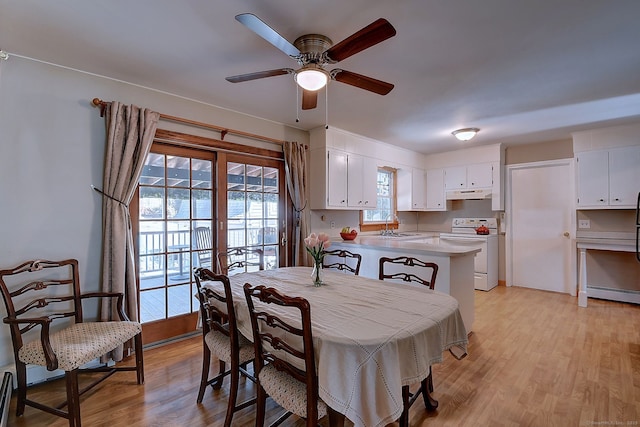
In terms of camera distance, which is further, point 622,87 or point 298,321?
point 622,87

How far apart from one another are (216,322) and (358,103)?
2.53 metres

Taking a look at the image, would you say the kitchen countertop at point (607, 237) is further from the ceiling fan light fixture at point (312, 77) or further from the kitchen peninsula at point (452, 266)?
the ceiling fan light fixture at point (312, 77)

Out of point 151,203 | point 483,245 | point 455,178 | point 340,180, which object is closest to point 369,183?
point 340,180

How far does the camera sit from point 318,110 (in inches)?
134

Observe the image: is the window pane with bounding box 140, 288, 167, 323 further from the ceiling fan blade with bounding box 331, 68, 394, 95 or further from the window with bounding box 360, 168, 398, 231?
the window with bounding box 360, 168, 398, 231

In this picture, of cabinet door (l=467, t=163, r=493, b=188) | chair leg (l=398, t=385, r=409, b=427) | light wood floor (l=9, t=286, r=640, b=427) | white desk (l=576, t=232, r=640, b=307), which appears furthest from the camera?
cabinet door (l=467, t=163, r=493, b=188)

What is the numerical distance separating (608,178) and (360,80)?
4.39 meters

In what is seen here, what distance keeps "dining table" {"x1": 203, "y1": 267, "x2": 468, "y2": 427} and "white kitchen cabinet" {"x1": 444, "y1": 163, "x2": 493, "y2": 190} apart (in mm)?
3957

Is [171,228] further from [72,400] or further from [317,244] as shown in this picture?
[317,244]

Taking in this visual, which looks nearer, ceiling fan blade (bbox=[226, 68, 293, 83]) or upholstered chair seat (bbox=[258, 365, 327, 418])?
upholstered chair seat (bbox=[258, 365, 327, 418])

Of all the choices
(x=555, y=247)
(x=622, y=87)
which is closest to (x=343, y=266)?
(x=622, y=87)

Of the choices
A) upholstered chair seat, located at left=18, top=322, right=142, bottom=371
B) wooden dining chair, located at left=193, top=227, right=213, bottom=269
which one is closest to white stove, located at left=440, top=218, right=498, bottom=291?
wooden dining chair, located at left=193, top=227, right=213, bottom=269

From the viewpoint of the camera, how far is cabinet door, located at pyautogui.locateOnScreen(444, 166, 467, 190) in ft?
17.5

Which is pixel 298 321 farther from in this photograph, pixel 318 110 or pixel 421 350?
pixel 318 110
